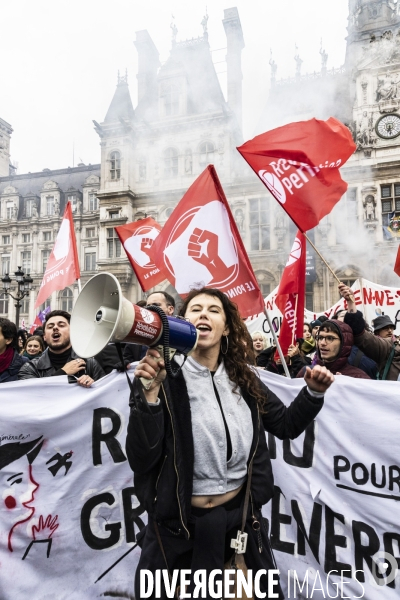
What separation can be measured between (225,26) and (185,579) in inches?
1130

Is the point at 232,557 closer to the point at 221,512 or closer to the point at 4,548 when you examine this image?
the point at 221,512

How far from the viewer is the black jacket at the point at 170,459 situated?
1.54 metres

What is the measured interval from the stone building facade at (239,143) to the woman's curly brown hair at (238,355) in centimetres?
1721

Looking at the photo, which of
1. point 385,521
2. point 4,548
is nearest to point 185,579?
point 385,521

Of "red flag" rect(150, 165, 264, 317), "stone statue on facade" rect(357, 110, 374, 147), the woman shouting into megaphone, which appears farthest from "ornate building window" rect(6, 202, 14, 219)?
the woman shouting into megaphone

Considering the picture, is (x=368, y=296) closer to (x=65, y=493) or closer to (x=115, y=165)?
(x=65, y=493)

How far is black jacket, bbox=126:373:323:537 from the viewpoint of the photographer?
1.54m

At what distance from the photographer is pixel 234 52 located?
25.1 meters

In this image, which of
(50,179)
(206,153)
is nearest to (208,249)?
(206,153)

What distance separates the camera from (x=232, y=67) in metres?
24.8

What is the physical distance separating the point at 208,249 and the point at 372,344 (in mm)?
1562

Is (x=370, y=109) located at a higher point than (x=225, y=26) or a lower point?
lower

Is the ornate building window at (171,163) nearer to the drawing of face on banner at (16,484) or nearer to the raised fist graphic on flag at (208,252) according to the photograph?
the raised fist graphic on flag at (208,252)

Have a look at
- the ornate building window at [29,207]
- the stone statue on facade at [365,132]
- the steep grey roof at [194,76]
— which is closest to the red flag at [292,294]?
the stone statue on facade at [365,132]
